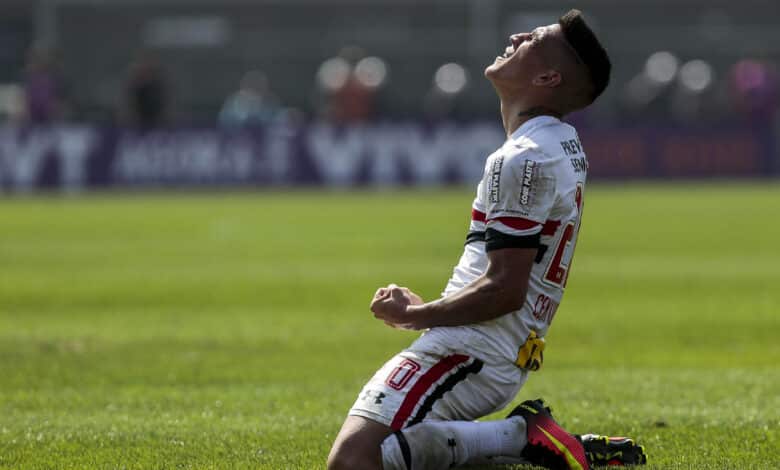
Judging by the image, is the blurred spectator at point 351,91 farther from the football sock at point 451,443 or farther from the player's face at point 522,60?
the football sock at point 451,443

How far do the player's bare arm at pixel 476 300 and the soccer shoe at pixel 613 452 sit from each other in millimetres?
896

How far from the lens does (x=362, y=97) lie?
35.1 meters

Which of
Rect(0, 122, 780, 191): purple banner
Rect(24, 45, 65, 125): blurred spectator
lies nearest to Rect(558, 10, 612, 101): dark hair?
Rect(0, 122, 780, 191): purple banner

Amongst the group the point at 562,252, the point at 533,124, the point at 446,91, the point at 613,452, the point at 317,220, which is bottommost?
the point at 317,220

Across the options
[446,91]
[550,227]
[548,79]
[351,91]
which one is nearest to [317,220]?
[351,91]

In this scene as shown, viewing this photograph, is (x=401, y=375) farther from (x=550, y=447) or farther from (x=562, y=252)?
(x=562, y=252)

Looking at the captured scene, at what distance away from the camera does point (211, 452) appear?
6391mm

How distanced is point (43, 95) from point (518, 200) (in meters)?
29.6

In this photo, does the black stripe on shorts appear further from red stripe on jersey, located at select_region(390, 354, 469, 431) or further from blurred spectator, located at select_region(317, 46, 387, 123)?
blurred spectator, located at select_region(317, 46, 387, 123)

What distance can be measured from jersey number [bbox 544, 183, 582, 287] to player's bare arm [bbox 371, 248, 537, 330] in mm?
195

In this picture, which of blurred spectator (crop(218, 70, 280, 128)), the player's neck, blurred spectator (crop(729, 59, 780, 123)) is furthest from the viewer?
blurred spectator (crop(729, 59, 780, 123))

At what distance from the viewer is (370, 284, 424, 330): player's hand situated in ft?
18.7

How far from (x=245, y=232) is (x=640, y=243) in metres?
5.69

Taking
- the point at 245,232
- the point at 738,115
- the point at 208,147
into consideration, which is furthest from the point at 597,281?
the point at 738,115
